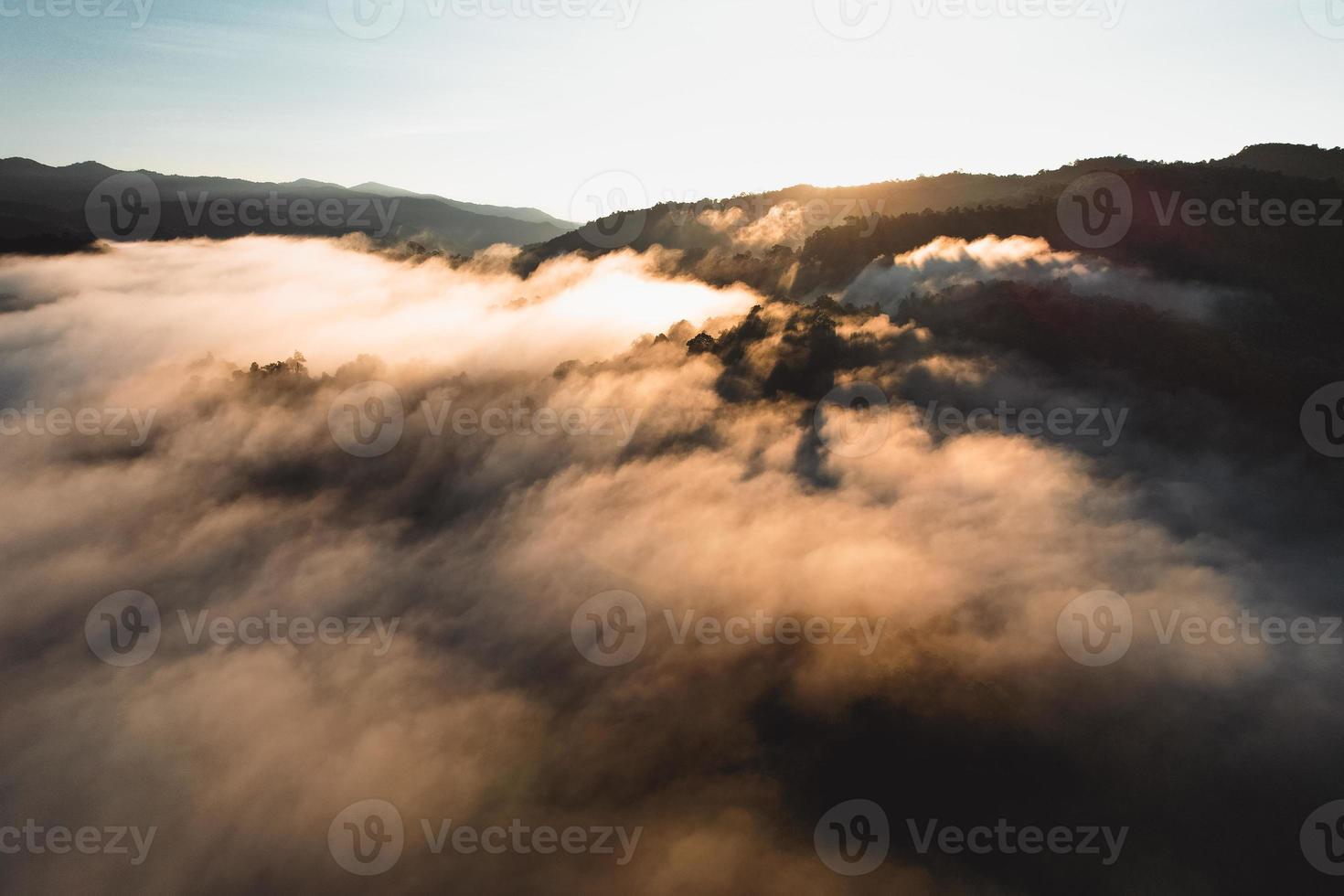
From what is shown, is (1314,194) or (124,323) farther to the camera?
(124,323)

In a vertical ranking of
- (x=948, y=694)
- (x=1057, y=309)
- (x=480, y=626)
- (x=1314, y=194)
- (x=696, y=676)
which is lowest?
(x=480, y=626)

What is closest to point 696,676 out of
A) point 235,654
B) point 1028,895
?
point 1028,895

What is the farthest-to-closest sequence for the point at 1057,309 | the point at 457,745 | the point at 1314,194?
the point at 1314,194
the point at 1057,309
the point at 457,745

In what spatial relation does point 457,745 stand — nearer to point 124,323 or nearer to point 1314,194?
point 1314,194

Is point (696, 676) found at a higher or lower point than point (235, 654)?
higher

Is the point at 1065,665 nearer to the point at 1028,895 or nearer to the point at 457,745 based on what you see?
the point at 1028,895

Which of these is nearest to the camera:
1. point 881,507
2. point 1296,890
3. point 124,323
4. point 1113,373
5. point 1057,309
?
point 1296,890

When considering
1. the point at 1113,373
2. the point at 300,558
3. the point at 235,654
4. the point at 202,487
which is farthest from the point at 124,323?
the point at 1113,373

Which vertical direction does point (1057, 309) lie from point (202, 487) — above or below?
above

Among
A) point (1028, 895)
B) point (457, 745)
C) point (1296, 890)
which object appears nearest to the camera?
point (1296, 890)
